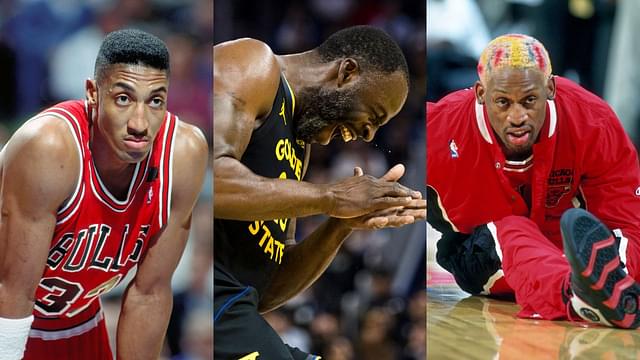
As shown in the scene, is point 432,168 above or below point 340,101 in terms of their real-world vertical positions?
below

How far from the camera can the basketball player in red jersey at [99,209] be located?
2.38 m

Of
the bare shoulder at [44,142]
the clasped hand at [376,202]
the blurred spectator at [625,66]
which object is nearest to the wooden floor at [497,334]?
the clasped hand at [376,202]

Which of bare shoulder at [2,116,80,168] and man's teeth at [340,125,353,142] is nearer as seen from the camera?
bare shoulder at [2,116,80,168]

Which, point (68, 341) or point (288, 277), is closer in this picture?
point (68, 341)

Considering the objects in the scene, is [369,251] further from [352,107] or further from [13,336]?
[13,336]

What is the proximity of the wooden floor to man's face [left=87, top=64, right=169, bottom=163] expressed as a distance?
1.04 m

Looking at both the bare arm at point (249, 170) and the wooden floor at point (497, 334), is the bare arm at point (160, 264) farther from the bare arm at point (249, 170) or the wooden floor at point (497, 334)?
the wooden floor at point (497, 334)

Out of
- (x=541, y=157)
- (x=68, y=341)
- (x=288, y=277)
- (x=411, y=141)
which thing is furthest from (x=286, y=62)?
(x=68, y=341)

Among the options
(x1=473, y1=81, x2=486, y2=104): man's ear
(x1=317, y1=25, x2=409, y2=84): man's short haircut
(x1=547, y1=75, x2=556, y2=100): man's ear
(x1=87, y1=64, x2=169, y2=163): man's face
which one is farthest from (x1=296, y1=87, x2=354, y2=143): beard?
(x1=547, y1=75, x2=556, y2=100): man's ear

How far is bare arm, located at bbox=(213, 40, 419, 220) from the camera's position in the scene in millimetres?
2598

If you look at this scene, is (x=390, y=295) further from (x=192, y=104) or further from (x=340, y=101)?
(x=192, y=104)

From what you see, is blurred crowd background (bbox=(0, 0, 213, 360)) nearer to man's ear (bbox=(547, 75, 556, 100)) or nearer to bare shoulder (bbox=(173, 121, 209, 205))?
bare shoulder (bbox=(173, 121, 209, 205))

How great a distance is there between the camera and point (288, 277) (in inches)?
114

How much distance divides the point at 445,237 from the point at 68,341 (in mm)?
1253
